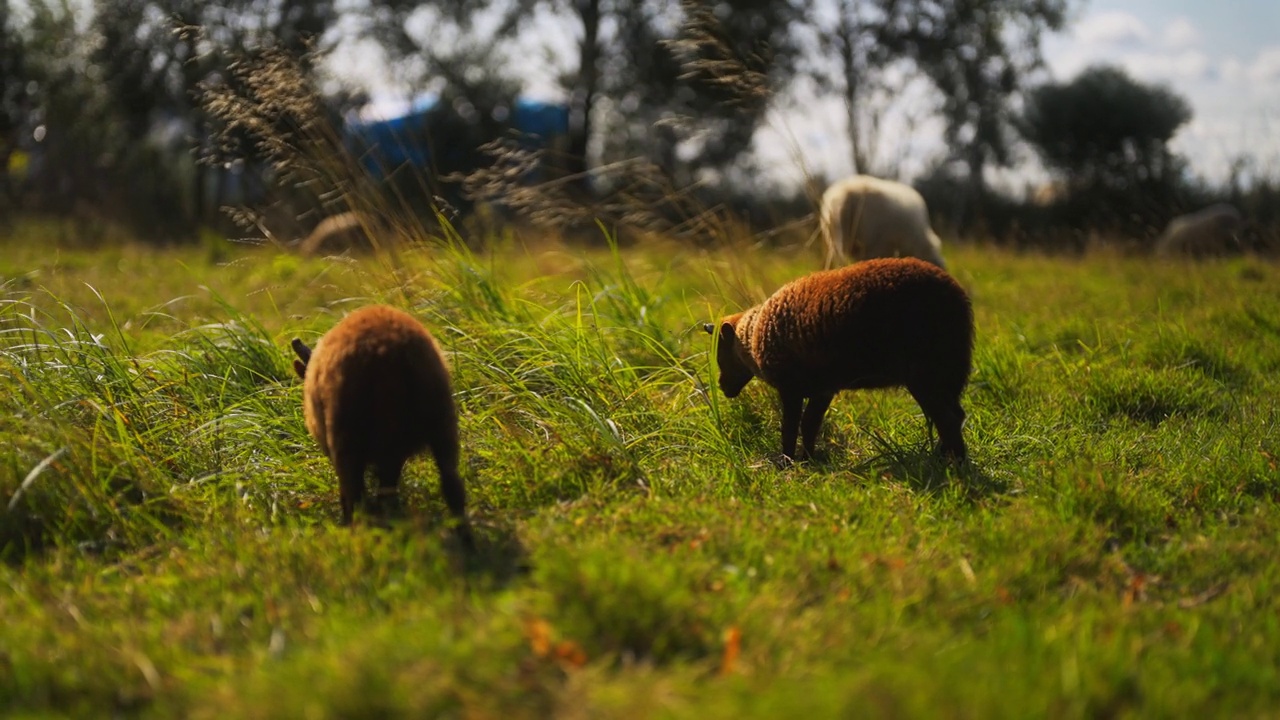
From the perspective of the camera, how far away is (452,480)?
2939 millimetres

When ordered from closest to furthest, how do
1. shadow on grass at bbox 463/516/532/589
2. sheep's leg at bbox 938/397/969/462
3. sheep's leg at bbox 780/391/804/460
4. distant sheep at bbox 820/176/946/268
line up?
shadow on grass at bbox 463/516/532/589
sheep's leg at bbox 938/397/969/462
sheep's leg at bbox 780/391/804/460
distant sheep at bbox 820/176/946/268

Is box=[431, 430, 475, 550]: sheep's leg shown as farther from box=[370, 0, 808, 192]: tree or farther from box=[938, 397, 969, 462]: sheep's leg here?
box=[370, 0, 808, 192]: tree

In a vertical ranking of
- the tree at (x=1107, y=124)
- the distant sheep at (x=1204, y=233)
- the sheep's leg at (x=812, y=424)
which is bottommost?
the distant sheep at (x=1204, y=233)

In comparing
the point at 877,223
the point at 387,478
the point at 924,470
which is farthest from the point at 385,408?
the point at 877,223

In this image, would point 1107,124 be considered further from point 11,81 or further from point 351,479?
point 11,81

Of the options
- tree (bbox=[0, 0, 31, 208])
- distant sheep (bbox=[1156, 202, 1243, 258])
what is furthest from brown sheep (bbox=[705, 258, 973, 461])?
tree (bbox=[0, 0, 31, 208])

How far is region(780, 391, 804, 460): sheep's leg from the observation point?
3.96 m

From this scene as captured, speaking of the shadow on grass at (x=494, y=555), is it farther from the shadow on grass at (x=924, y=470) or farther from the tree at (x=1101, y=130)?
the tree at (x=1101, y=130)

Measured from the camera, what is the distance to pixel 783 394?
3.98 meters

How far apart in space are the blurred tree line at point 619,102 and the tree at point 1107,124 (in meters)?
0.03

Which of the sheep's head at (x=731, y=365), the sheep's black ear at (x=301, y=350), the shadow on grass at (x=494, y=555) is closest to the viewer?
the shadow on grass at (x=494, y=555)

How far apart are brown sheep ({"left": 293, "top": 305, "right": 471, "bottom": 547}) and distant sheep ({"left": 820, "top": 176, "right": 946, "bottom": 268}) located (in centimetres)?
450

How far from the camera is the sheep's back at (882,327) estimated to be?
360 centimetres

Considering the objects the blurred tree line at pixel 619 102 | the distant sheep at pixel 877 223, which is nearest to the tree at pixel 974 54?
the blurred tree line at pixel 619 102
